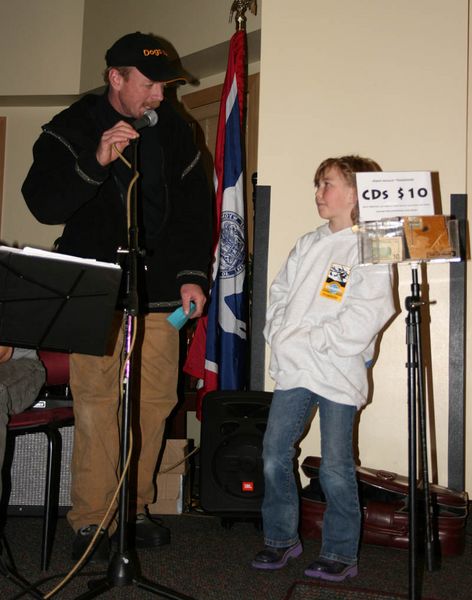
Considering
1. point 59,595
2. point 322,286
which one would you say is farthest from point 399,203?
point 59,595

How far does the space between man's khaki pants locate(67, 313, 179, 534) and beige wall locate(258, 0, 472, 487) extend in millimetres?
731

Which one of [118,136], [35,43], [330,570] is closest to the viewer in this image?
[118,136]

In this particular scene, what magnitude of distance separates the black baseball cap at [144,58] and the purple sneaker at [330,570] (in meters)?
1.69

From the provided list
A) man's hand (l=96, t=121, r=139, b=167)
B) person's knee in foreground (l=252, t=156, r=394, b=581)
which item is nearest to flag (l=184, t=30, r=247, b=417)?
person's knee in foreground (l=252, t=156, r=394, b=581)

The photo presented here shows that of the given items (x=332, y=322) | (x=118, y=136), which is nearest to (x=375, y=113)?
(x=332, y=322)

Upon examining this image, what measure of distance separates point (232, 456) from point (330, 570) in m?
0.62

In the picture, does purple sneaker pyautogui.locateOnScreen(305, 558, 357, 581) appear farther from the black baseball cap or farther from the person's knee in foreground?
the black baseball cap

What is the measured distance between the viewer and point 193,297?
2.36 m

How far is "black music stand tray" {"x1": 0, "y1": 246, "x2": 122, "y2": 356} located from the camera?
Answer: 1688mm

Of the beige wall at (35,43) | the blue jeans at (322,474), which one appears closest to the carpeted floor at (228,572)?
the blue jeans at (322,474)

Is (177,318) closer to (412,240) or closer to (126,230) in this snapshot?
(126,230)

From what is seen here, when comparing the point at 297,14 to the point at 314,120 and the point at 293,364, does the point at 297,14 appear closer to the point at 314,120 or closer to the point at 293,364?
the point at 314,120

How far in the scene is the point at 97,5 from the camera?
5.01 m

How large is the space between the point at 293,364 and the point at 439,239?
678 mm
